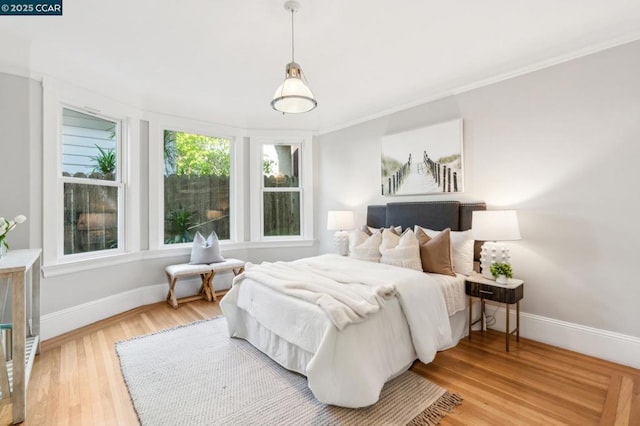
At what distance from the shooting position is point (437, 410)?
1.81m

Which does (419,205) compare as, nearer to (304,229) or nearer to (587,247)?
(587,247)

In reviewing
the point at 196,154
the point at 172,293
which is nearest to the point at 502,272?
the point at 172,293

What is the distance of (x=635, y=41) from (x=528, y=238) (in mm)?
1767

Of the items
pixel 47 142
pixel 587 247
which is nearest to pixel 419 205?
pixel 587 247

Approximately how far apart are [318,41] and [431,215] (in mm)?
2194

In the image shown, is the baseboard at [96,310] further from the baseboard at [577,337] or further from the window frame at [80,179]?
the baseboard at [577,337]

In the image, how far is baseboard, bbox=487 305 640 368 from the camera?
234 cm

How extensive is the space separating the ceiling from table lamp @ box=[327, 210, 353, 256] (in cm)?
167

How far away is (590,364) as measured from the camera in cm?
236

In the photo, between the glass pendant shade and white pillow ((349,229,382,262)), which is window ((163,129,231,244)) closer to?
white pillow ((349,229,382,262))

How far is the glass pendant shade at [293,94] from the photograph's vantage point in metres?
2.14

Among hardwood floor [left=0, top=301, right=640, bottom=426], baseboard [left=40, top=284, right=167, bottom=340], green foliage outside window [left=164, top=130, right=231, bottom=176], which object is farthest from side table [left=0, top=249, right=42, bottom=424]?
green foliage outside window [left=164, top=130, right=231, bottom=176]

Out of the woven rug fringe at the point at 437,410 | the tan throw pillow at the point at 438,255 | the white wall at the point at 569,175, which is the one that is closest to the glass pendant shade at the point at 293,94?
the tan throw pillow at the point at 438,255

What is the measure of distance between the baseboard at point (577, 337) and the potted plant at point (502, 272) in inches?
22.2
